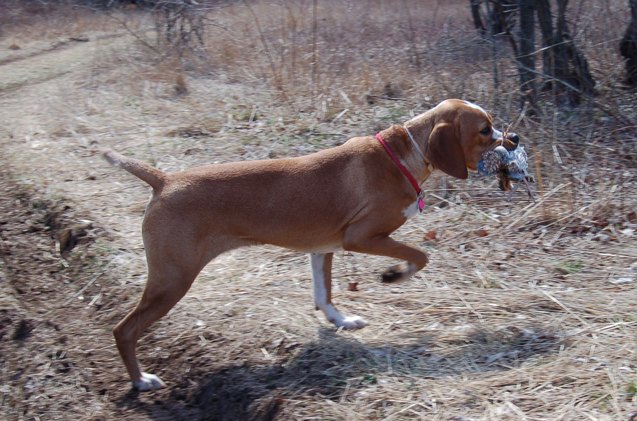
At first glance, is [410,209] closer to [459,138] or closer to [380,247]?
[380,247]

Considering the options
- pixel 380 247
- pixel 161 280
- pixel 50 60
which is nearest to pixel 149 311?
pixel 161 280

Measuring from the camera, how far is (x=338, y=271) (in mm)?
6254

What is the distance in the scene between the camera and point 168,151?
9.05 metres

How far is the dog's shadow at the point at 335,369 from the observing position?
466cm

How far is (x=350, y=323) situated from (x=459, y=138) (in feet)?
4.68

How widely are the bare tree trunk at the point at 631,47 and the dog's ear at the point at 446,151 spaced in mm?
4687

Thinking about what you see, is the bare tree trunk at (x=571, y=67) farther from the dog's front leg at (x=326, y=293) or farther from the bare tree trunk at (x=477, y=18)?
the dog's front leg at (x=326, y=293)

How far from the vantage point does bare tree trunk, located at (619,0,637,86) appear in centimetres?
898

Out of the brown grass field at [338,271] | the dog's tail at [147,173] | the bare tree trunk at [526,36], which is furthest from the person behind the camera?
the bare tree trunk at [526,36]

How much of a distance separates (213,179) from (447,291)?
1.85m

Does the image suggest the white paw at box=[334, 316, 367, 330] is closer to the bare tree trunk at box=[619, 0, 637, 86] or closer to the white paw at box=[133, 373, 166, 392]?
the white paw at box=[133, 373, 166, 392]

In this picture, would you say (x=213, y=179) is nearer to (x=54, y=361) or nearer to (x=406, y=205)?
(x=406, y=205)

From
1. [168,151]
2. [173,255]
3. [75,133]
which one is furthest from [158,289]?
[75,133]

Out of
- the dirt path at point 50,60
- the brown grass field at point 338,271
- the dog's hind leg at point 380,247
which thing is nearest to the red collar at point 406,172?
the dog's hind leg at point 380,247
